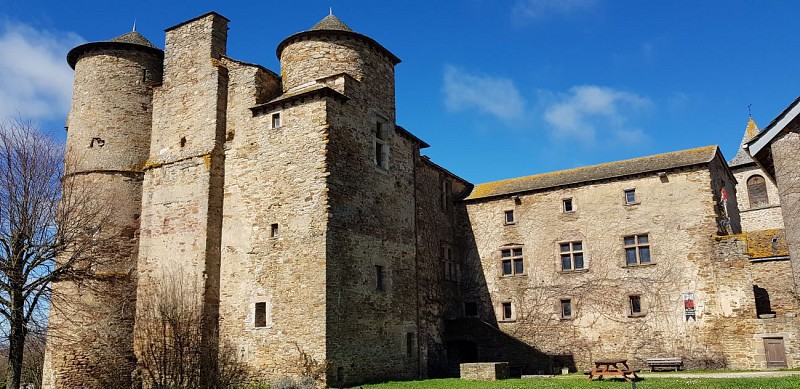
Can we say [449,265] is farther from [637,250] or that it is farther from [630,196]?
[630,196]

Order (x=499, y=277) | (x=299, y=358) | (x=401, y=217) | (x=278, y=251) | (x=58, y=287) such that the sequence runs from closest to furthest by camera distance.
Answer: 1. (x=299, y=358)
2. (x=278, y=251)
3. (x=58, y=287)
4. (x=401, y=217)
5. (x=499, y=277)

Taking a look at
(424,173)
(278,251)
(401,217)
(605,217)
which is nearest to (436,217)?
(424,173)

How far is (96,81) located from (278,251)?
36.2 ft

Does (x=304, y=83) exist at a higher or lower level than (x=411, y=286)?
higher

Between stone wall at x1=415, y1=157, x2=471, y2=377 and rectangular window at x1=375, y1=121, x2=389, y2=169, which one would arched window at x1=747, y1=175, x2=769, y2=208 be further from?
rectangular window at x1=375, y1=121, x2=389, y2=169

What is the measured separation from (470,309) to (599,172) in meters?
8.16

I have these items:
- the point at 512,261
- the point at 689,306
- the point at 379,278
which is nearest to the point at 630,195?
the point at 689,306

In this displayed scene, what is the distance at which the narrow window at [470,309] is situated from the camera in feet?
89.9

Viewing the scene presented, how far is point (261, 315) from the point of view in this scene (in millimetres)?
19984

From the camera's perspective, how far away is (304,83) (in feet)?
73.0

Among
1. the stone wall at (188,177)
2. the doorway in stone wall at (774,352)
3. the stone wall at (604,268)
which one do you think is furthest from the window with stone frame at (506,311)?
the stone wall at (188,177)

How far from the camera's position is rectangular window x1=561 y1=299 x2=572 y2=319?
25.2 meters

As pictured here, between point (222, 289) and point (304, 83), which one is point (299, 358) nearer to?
point (222, 289)

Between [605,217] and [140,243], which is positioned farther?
[605,217]
